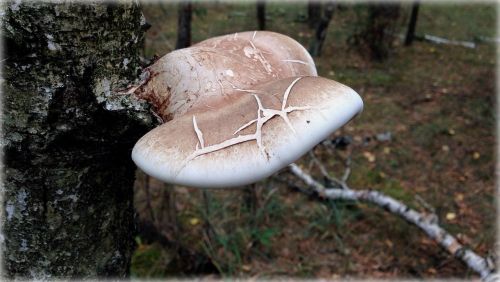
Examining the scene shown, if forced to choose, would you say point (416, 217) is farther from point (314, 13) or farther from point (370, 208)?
point (314, 13)

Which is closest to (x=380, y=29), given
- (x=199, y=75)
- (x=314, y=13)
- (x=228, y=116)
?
(x=314, y=13)

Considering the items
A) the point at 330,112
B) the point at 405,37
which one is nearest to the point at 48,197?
the point at 330,112

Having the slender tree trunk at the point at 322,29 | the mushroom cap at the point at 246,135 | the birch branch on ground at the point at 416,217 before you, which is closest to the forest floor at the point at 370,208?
the birch branch on ground at the point at 416,217

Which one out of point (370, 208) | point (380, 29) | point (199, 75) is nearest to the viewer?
point (199, 75)

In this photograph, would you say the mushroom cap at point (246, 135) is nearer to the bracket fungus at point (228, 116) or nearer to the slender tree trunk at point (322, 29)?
the bracket fungus at point (228, 116)

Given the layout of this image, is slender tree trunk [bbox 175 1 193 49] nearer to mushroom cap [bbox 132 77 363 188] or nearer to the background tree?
the background tree

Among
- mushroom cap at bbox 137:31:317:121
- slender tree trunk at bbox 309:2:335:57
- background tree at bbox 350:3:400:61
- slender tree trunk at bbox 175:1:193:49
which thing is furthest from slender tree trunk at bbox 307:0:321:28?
mushroom cap at bbox 137:31:317:121

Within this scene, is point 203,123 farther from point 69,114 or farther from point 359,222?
point 359,222
